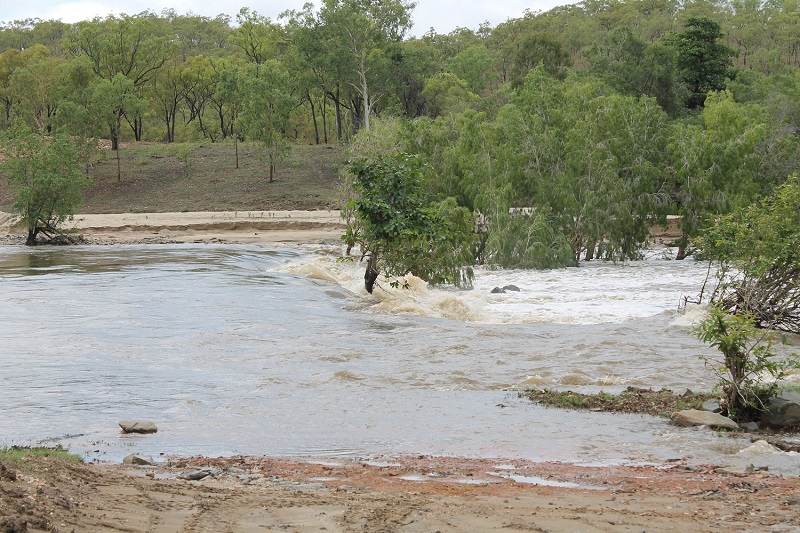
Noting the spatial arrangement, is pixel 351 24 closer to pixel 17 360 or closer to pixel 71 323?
pixel 71 323

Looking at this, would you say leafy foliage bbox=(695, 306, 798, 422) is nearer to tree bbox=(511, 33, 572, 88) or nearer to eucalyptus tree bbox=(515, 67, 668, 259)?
eucalyptus tree bbox=(515, 67, 668, 259)

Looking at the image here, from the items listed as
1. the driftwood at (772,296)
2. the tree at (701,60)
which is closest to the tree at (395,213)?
the driftwood at (772,296)

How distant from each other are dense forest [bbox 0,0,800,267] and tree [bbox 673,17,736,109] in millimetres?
142

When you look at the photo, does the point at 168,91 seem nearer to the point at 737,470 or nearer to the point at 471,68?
the point at 471,68

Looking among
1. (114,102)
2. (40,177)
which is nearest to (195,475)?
(40,177)

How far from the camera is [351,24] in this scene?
61.2 metres

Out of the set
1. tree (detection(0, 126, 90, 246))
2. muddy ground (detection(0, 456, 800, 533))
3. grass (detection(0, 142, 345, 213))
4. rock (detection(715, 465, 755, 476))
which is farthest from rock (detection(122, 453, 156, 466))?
grass (detection(0, 142, 345, 213))

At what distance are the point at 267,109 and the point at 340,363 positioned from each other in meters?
44.4

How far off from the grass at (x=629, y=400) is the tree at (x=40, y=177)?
1094 inches

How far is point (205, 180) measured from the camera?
5816 cm

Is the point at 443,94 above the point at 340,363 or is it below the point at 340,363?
above

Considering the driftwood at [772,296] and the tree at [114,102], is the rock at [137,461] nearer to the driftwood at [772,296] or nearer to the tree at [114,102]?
the driftwood at [772,296]

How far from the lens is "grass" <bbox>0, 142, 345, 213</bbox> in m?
53.7

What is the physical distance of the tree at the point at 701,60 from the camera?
55156mm
